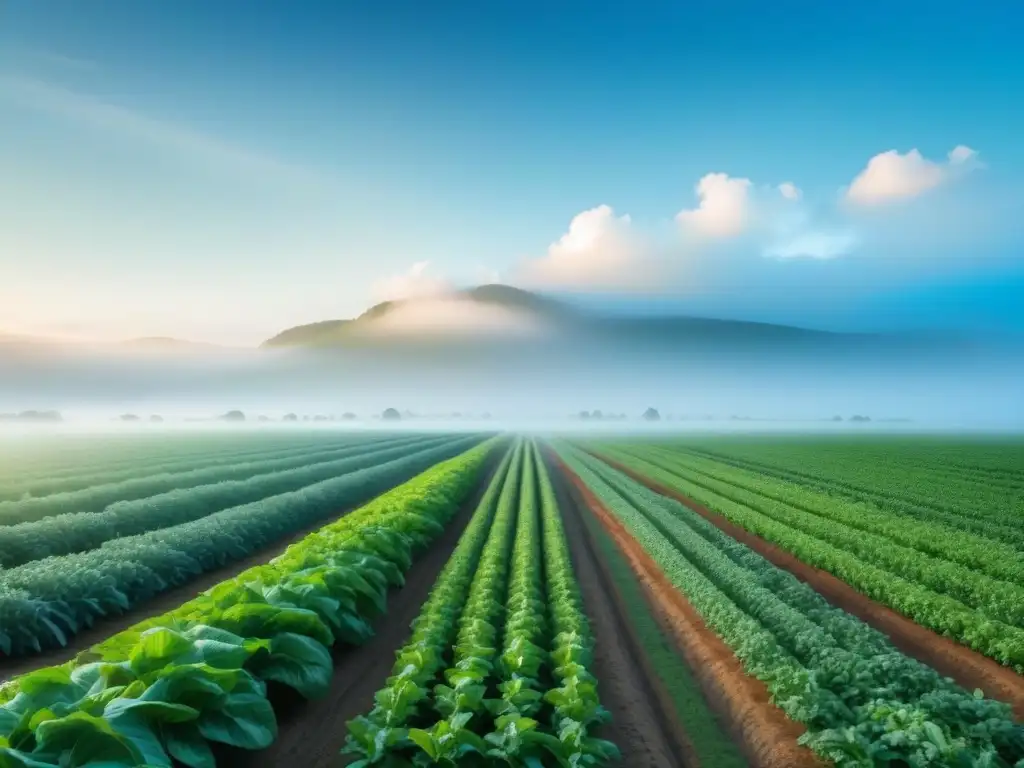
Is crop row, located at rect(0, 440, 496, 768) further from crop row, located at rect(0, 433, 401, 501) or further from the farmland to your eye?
crop row, located at rect(0, 433, 401, 501)

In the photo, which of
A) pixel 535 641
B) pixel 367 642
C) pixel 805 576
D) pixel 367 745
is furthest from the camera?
pixel 805 576

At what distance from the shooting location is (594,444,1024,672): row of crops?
973 cm

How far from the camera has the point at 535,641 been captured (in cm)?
812

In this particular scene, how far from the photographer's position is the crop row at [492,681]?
4.77m

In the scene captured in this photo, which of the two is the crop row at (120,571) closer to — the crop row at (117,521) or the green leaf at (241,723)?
the crop row at (117,521)

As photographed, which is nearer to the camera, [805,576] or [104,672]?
[104,672]

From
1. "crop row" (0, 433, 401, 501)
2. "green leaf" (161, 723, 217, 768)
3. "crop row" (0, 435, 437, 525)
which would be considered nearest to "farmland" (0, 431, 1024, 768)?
"green leaf" (161, 723, 217, 768)

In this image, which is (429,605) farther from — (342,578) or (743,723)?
(743,723)

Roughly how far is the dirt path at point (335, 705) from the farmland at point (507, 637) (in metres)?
0.04

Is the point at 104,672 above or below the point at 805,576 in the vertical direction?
above

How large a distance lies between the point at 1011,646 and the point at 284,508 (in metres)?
18.4

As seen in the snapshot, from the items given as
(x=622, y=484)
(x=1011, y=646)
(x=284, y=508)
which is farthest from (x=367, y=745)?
(x=622, y=484)

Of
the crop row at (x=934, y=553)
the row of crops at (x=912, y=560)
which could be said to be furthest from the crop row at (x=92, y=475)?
the crop row at (x=934, y=553)

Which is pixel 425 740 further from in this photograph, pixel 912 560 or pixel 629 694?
pixel 912 560
